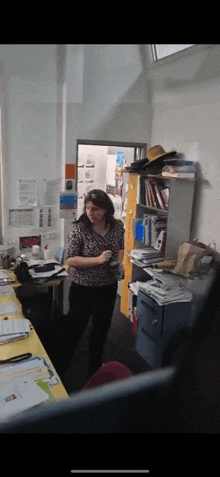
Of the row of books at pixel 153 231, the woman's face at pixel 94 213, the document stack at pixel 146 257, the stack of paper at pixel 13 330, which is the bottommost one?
the stack of paper at pixel 13 330

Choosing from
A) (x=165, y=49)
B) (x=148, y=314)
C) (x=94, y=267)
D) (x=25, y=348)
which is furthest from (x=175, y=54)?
(x=148, y=314)

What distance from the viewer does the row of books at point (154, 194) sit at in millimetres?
1346

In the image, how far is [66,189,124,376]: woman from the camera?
3.14 ft

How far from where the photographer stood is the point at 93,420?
566 mm

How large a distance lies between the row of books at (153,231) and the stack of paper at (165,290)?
6.1 inches

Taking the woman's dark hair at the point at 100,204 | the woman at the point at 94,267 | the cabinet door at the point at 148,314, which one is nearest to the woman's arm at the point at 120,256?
the woman at the point at 94,267

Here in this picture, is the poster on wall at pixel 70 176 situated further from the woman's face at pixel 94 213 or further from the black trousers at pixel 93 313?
the black trousers at pixel 93 313

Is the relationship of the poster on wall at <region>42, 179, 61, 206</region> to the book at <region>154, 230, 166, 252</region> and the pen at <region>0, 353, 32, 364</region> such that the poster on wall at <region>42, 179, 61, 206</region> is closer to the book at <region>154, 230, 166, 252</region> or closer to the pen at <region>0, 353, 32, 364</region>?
the pen at <region>0, 353, 32, 364</region>

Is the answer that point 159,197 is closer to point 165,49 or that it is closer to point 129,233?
point 129,233

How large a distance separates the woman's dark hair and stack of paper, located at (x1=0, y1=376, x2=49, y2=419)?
468mm

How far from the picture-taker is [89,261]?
1.12m

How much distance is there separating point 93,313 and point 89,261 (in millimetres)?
336

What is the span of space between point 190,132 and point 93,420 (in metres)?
0.79

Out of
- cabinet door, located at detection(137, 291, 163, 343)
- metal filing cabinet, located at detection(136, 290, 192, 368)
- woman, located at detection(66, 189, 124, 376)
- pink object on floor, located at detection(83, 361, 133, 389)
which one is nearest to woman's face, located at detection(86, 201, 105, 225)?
woman, located at detection(66, 189, 124, 376)
